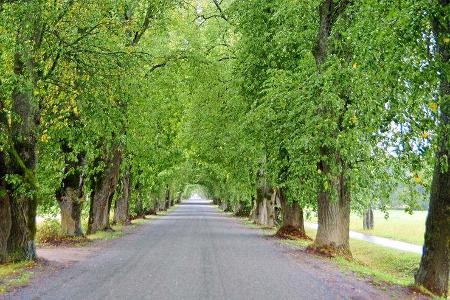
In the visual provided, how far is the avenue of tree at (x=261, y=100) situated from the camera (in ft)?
31.8

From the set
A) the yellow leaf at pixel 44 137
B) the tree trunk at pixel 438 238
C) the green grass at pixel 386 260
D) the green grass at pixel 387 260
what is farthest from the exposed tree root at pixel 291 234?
the tree trunk at pixel 438 238

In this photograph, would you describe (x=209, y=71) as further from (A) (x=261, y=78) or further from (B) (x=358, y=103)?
(B) (x=358, y=103)

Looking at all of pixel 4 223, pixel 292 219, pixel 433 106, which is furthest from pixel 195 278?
Answer: pixel 292 219

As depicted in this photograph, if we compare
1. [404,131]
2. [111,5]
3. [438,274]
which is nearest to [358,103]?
[404,131]

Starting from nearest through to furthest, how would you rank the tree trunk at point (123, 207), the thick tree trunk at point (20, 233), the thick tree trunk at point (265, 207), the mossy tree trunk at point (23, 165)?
the mossy tree trunk at point (23, 165) < the thick tree trunk at point (20, 233) < the thick tree trunk at point (265, 207) < the tree trunk at point (123, 207)

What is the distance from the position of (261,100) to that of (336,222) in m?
5.36

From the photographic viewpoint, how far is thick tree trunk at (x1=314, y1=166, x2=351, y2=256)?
19.3 meters

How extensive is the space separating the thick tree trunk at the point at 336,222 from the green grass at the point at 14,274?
31.5ft

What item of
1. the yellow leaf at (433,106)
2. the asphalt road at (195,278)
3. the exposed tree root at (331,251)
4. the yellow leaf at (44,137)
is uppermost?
the yellow leaf at (44,137)

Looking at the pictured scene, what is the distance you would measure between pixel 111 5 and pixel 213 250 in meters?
9.01

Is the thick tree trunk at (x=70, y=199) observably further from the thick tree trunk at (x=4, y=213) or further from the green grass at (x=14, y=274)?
the green grass at (x=14, y=274)

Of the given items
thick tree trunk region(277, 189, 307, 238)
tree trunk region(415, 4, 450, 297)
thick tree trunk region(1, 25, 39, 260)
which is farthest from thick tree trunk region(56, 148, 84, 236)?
tree trunk region(415, 4, 450, 297)

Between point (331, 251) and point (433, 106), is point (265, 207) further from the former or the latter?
point (433, 106)

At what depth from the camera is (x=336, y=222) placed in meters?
19.5
